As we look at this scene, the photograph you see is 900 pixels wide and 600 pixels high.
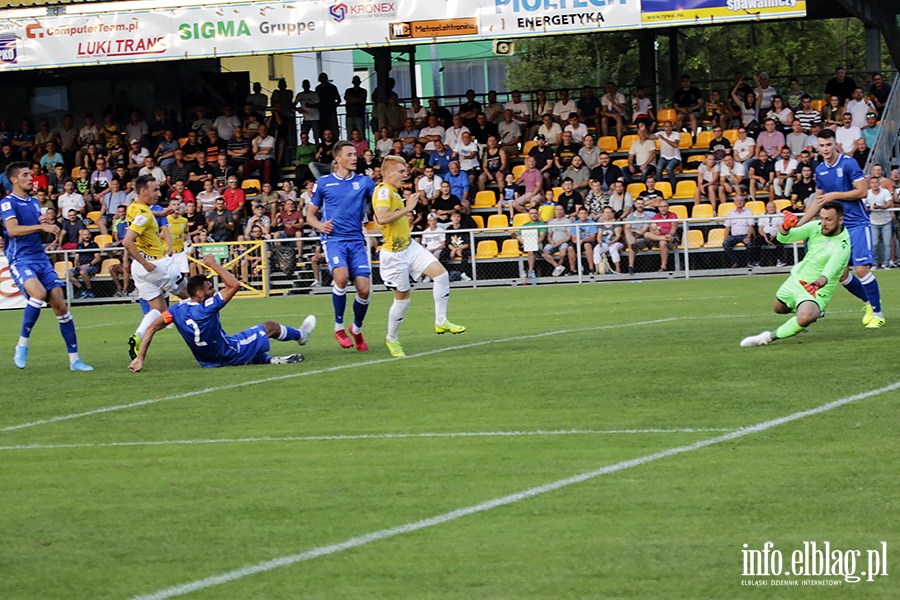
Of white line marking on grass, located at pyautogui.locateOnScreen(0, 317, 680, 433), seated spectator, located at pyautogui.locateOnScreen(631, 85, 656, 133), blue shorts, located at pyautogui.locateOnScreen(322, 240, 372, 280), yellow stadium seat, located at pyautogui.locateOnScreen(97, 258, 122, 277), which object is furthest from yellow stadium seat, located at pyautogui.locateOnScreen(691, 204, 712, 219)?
blue shorts, located at pyautogui.locateOnScreen(322, 240, 372, 280)

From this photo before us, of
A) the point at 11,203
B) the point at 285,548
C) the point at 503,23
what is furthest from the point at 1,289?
the point at 285,548

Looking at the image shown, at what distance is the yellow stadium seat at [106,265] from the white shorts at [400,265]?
603 inches

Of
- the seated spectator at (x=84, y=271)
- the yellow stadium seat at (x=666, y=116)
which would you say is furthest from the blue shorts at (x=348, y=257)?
the yellow stadium seat at (x=666, y=116)

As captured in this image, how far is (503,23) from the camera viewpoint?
89.5 ft

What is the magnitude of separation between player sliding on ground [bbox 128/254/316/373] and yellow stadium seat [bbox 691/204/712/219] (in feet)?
46.2

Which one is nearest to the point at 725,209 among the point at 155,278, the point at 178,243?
the point at 178,243

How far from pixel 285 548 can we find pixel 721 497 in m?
2.11

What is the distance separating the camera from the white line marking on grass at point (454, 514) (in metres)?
5.31

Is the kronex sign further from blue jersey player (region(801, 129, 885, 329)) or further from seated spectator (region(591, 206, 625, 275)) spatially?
blue jersey player (region(801, 129, 885, 329))

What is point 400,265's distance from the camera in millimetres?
13555

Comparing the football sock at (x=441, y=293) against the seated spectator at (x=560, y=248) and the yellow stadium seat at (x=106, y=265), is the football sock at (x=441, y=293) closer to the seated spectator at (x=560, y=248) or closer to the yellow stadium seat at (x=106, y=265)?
the seated spectator at (x=560, y=248)

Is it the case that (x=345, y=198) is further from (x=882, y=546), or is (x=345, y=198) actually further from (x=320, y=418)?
(x=882, y=546)

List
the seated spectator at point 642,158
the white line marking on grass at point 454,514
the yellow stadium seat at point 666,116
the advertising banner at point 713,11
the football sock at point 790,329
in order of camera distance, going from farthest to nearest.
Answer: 1. the yellow stadium seat at point 666,116
2. the seated spectator at point 642,158
3. the advertising banner at point 713,11
4. the football sock at point 790,329
5. the white line marking on grass at point 454,514

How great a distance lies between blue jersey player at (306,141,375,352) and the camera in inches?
546
